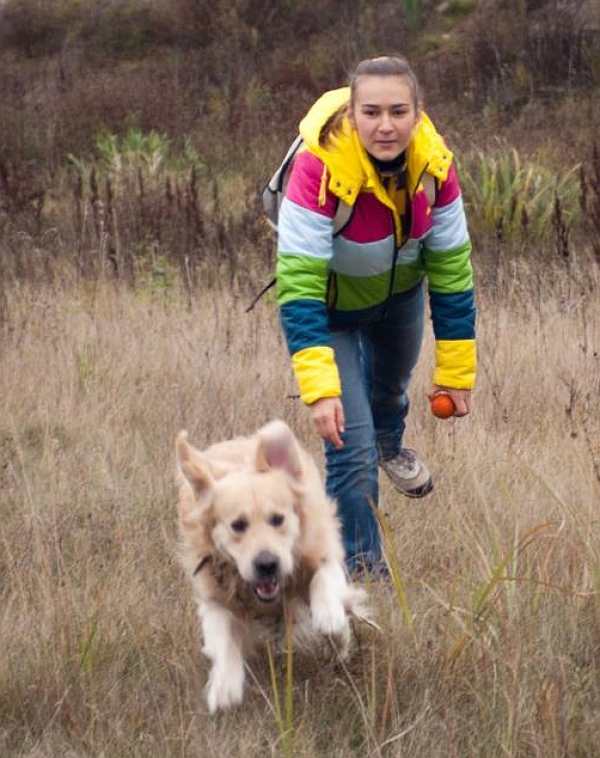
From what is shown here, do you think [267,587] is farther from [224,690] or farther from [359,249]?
[359,249]

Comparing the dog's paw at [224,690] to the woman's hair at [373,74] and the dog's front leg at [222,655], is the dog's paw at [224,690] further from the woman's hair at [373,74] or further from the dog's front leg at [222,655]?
the woman's hair at [373,74]

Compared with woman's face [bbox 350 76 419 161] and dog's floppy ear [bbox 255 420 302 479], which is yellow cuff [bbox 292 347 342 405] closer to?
dog's floppy ear [bbox 255 420 302 479]

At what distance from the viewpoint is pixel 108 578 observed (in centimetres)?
395

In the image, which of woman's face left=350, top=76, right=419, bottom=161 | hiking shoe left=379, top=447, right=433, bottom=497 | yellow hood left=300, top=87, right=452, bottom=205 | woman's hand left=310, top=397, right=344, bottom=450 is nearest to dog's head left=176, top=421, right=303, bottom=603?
woman's hand left=310, top=397, right=344, bottom=450

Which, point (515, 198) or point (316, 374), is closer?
point (316, 374)

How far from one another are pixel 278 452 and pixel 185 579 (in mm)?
883

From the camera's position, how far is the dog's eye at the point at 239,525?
125 inches

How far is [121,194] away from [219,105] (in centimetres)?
541

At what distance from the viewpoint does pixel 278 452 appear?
3.30 metres

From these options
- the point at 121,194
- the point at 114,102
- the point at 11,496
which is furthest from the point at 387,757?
the point at 114,102

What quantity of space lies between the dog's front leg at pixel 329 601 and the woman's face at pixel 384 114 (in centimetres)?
113

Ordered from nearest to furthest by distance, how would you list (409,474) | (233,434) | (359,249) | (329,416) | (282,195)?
1. (329,416)
2. (359,249)
3. (282,195)
4. (409,474)
5. (233,434)

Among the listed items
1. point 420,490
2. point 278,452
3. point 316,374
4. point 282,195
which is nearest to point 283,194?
point 282,195

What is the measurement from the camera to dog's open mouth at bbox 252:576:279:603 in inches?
124
